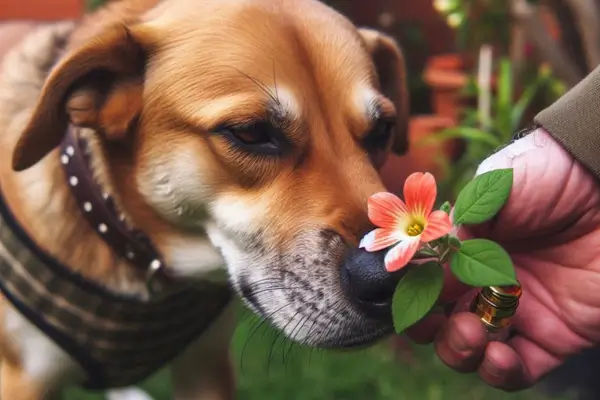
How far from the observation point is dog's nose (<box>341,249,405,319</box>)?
1.04 meters

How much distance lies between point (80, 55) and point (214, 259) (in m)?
0.42

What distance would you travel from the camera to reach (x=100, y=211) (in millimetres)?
1388

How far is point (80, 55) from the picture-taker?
4.08 feet

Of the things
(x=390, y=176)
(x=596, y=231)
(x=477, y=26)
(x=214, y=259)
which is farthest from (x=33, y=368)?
(x=477, y=26)

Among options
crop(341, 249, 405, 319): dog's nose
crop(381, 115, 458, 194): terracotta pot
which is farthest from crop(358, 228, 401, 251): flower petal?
crop(381, 115, 458, 194): terracotta pot

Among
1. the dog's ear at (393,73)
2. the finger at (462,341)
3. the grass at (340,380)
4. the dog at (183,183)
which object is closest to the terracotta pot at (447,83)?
the grass at (340,380)

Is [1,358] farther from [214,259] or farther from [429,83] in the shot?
[429,83]

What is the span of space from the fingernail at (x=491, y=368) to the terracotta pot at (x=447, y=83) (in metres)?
2.91

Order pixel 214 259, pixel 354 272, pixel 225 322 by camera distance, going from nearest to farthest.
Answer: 1. pixel 354 272
2. pixel 214 259
3. pixel 225 322

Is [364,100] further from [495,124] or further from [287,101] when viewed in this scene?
[495,124]

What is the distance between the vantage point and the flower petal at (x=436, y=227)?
87cm

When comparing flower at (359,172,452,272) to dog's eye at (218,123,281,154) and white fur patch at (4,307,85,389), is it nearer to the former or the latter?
dog's eye at (218,123,281,154)

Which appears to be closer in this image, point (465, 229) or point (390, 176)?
point (465, 229)

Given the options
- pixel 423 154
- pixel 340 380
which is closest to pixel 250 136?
pixel 340 380
